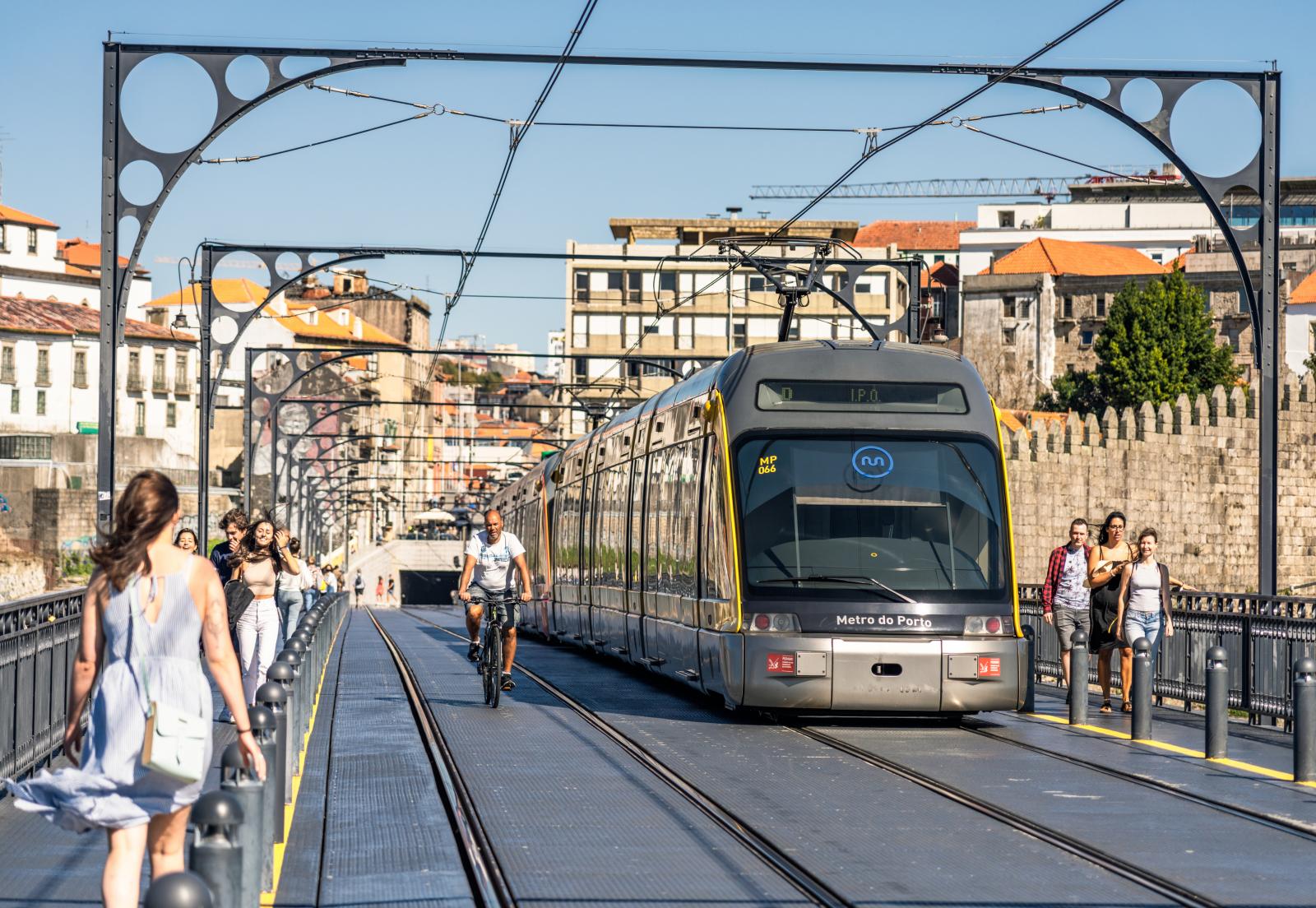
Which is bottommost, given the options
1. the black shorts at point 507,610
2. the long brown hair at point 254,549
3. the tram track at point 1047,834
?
the tram track at point 1047,834

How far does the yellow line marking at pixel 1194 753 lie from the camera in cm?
1240

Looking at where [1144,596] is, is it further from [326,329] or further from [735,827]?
[326,329]

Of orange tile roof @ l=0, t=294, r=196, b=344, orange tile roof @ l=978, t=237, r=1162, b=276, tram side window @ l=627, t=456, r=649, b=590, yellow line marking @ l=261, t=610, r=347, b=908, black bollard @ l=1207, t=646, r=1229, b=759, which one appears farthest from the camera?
orange tile roof @ l=978, t=237, r=1162, b=276

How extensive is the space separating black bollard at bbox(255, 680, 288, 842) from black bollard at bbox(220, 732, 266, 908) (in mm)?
1270

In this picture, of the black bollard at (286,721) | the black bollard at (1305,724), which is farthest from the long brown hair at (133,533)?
the black bollard at (1305,724)

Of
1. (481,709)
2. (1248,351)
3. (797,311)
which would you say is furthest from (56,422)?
(481,709)

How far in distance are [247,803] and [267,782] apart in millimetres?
1121

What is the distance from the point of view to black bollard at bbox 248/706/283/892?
7664 mm

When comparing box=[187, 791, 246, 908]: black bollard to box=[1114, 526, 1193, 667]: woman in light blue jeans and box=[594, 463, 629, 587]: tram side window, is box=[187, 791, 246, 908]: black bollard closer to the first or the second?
box=[1114, 526, 1193, 667]: woman in light blue jeans

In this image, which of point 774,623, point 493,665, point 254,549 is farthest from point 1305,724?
point 493,665

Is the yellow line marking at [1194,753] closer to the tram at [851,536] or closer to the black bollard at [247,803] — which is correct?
the tram at [851,536]

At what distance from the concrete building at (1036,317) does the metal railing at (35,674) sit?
108 meters

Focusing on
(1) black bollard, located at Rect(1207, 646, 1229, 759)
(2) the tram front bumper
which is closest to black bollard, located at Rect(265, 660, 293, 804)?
(2) the tram front bumper

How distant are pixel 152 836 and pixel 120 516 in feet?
3.12
